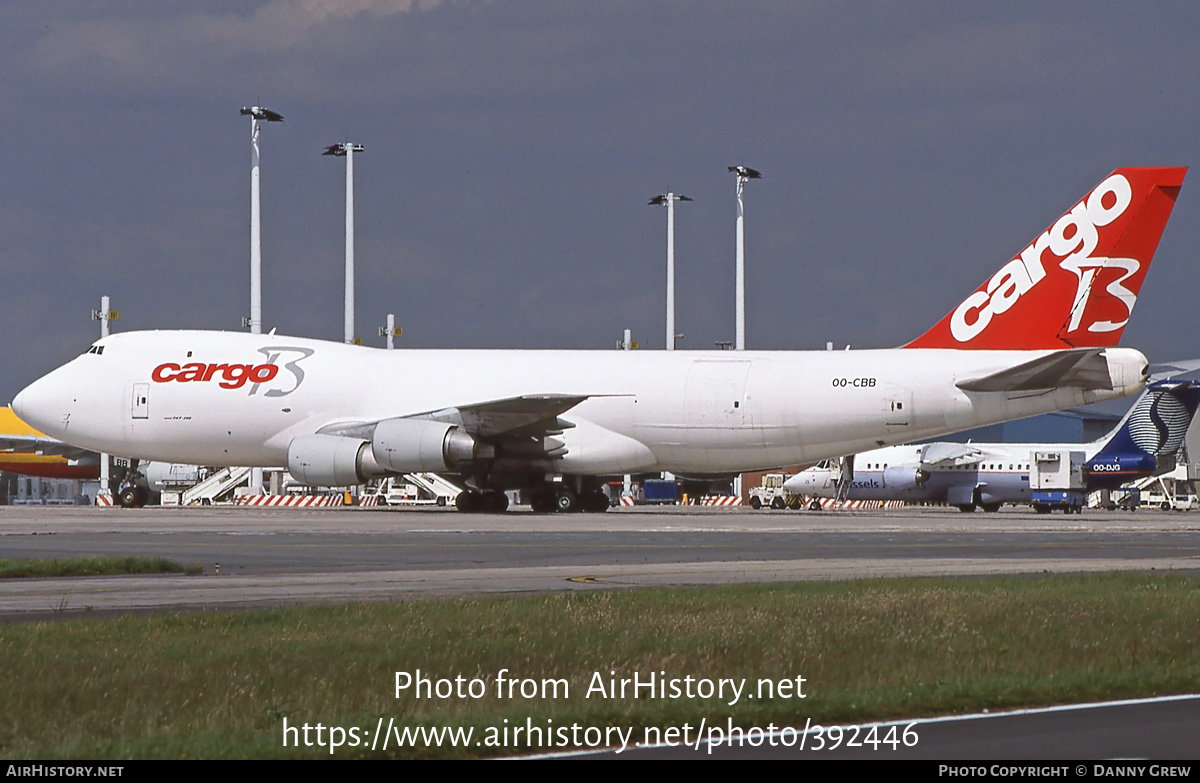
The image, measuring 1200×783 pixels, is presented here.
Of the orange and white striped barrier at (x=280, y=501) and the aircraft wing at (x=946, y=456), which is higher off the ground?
the aircraft wing at (x=946, y=456)

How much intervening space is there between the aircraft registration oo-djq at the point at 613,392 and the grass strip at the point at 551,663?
88.7 ft

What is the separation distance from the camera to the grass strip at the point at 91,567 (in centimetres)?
1991

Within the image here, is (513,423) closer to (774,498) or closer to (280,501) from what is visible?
(280,501)

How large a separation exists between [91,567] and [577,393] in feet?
82.0

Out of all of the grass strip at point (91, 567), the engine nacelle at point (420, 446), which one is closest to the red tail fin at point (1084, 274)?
the engine nacelle at point (420, 446)

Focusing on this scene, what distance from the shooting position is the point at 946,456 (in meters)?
63.2

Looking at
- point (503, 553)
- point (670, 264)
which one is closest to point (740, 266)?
point (670, 264)

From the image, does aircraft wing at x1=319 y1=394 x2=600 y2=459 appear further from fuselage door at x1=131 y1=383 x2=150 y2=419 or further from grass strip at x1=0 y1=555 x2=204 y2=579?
grass strip at x1=0 y1=555 x2=204 y2=579

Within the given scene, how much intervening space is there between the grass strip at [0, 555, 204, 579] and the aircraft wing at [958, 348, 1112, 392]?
25.8 metres

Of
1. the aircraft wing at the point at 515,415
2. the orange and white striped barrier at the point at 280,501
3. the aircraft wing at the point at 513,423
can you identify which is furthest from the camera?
the orange and white striped barrier at the point at 280,501

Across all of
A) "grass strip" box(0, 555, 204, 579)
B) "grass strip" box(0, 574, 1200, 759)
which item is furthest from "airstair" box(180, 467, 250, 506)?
"grass strip" box(0, 574, 1200, 759)

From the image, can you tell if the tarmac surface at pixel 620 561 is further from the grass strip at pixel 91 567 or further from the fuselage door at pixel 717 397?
the fuselage door at pixel 717 397

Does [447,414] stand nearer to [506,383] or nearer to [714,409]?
[506,383]
